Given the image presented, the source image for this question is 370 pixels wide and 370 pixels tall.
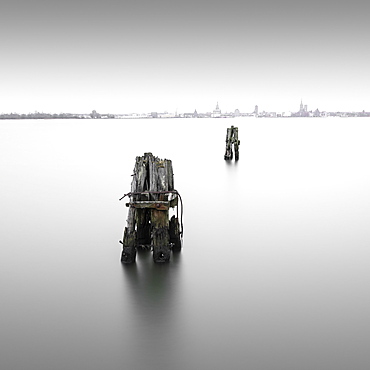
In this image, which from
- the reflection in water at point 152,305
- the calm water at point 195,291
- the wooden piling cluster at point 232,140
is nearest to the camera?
the calm water at point 195,291

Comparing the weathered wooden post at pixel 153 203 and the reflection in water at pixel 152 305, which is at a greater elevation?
the weathered wooden post at pixel 153 203

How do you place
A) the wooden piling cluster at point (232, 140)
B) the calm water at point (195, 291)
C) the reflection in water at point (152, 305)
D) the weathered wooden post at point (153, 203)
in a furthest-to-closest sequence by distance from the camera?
1. the wooden piling cluster at point (232, 140)
2. the weathered wooden post at point (153, 203)
3. the reflection in water at point (152, 305)
4. the calm water at point (195, 291)

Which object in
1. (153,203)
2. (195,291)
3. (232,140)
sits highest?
(153,203)

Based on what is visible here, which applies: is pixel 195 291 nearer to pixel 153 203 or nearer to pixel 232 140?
pixel 153 203

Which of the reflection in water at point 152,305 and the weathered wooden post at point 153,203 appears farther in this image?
the weathered wooden post at point 153,203

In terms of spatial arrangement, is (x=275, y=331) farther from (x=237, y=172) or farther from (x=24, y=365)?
(x=237, y=172)

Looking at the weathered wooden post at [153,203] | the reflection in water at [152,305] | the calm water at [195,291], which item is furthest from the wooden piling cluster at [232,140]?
the reflection in water at [152,305]

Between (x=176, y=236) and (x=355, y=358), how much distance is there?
17.0ft

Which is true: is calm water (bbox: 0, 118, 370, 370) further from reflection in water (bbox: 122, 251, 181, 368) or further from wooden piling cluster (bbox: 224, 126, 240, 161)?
wooden piling cluster (bbox: 224, 126, 240, 161)

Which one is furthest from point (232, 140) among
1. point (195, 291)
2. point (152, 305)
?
point (152, 305)

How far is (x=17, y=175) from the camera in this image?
93.9ft

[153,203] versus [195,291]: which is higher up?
[153,203]

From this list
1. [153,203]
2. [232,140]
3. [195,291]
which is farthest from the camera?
[232,140]

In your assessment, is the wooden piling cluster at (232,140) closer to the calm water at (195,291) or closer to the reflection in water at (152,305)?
the calm water at (195,291)
